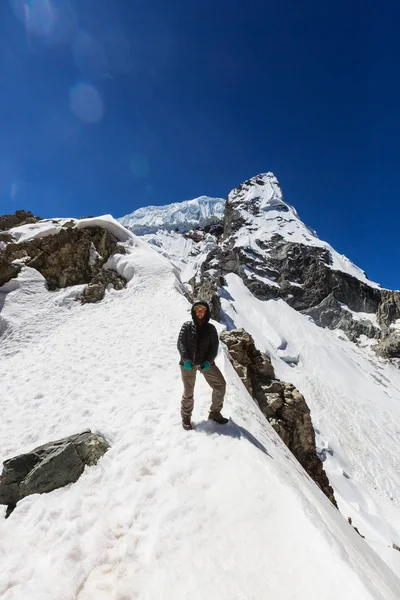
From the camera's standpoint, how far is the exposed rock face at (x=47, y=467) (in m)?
4.76

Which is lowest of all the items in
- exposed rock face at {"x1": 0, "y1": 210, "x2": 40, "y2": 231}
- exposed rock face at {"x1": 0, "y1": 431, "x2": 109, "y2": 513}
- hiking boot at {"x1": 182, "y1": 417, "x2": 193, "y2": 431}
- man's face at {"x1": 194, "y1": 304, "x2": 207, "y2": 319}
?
exposed rock face at {"x1": 0, "y1": 431, "x2": 109, "y2": 513}

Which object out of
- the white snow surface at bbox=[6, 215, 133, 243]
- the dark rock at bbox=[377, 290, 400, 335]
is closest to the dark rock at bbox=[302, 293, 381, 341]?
the dark rock at bbox=[377, 290, 400, 335]

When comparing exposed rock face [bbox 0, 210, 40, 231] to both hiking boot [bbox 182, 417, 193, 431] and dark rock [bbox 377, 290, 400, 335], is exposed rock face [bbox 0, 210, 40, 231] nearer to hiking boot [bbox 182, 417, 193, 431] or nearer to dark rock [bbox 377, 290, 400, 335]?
hiking boot [bbox 182, 417, 193, 431]

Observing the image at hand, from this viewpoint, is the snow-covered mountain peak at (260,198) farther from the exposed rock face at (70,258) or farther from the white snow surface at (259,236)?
the exposed rock face at (70,258)

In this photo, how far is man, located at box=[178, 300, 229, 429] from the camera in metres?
5.85

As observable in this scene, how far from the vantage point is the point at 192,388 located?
585 cm

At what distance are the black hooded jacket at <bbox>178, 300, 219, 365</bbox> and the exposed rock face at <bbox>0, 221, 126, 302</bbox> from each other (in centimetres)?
1484

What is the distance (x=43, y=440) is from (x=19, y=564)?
142 inches

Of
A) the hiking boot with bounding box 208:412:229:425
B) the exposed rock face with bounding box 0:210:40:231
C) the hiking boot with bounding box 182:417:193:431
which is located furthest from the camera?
the exposed rock face with bounding box 0:210:40:231

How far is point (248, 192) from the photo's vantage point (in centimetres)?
19550

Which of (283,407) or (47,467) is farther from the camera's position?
(283,407)

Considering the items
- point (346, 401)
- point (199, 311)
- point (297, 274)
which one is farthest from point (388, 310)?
point (199, 311)

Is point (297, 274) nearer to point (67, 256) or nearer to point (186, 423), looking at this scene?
point (67, 256)

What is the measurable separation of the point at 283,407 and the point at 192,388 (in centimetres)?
1015
